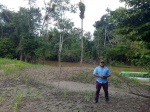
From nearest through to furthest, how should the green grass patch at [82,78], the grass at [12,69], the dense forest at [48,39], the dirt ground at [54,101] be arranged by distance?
the dirt ground at [54,101]
the green grass patch at [82,78]
the grass at [12,69]
the dense forest at [48,39]

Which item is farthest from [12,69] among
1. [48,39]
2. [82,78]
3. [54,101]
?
[48,39]

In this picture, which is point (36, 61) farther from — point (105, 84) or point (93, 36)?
point (105, 84)

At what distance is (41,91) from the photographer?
26.4 feet

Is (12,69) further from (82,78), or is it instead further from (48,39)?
(48,39)

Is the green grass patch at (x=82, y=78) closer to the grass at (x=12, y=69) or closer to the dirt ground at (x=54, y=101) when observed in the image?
the dirt ground at (x=54, y=101)

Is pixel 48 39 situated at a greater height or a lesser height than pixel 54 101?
greater

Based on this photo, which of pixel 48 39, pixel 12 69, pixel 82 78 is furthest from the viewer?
pixel 48 39

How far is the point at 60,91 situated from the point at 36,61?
2450cm

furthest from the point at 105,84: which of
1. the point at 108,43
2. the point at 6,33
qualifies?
the point at 108,43

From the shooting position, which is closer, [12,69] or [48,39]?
[12,69]

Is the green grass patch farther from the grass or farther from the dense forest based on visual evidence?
the dense forest

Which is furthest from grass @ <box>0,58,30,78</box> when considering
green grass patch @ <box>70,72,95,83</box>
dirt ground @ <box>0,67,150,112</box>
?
green grass patch @ <box>70,72,95,83</box>

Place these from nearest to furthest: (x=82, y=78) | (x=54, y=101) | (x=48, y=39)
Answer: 1. (x=54, y=101)
2. (x=82, y=78)
3. (x=48, y=39)

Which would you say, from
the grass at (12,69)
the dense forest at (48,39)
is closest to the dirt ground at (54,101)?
the grass at (12,69)
